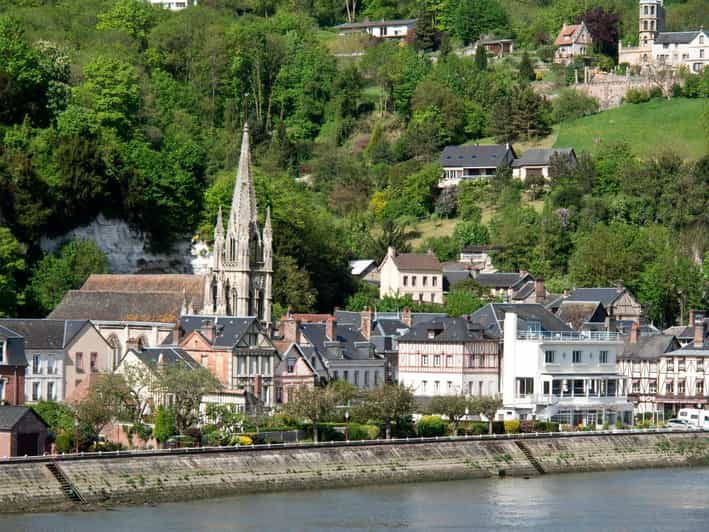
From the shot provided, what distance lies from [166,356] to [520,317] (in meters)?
18.1

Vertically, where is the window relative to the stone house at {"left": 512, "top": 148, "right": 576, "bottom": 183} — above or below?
below

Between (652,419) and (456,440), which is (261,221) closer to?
(652,419)

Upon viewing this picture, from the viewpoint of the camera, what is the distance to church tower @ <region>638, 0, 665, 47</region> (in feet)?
590

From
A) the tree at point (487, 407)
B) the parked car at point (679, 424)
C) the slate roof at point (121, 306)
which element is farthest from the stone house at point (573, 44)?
the tree at point (487, 407)

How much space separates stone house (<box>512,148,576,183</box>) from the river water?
74.6 meters

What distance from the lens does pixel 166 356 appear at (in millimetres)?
81500

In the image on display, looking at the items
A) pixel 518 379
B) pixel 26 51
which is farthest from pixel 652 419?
pixel 26 51

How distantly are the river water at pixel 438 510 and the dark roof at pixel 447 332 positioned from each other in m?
13.9

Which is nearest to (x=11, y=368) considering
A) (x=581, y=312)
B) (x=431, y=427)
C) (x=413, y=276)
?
(x=431, y=427)

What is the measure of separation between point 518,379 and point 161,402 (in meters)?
19.4

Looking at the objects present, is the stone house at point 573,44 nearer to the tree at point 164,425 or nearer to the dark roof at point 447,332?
the dark roof at point 447,332

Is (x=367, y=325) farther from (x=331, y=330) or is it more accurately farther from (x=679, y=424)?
(x=679, y=424)

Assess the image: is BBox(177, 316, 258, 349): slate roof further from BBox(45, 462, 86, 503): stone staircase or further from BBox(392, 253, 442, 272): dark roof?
BBox(392, 253, 442, 272): dark roof

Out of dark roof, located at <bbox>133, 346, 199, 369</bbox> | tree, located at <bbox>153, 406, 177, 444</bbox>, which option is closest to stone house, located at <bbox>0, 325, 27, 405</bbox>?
dark roof, located at <bbox>133, 346, 199, 369</bbox>
